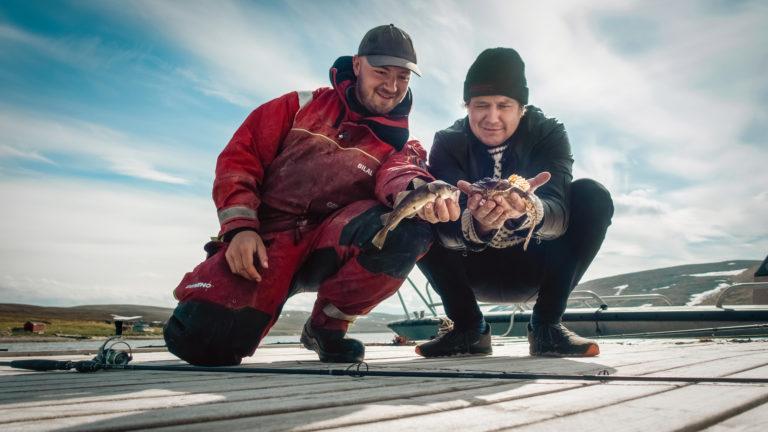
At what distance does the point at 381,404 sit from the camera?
1409 mm

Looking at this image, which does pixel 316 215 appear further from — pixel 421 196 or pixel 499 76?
pixel 499 76

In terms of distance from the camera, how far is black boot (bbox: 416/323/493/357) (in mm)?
3596

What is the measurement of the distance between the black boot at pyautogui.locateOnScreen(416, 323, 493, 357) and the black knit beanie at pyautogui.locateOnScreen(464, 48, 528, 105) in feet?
6.34

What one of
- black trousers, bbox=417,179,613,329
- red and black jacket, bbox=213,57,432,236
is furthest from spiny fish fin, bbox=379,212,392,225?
black trousers, bbox=417,179,613,329

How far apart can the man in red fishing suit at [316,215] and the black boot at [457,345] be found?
53 cm

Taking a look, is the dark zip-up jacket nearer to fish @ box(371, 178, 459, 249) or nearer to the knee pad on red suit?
fish @ box(371, 178, 459, 249)

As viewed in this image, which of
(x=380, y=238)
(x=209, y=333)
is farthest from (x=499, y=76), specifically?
(x=209, y=333)

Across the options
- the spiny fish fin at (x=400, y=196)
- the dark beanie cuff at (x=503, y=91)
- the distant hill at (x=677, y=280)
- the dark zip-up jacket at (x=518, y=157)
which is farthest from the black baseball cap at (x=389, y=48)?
the distant hill at (x=677, y=280)

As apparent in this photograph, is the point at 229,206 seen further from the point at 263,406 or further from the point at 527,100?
the point at 527,100

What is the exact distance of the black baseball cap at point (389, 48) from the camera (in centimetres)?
368

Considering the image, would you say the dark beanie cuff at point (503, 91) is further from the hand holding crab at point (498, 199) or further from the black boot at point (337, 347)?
the black boot at point (337, 347)

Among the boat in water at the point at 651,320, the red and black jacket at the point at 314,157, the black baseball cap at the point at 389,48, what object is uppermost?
the black baseball cap at the point at 389,48

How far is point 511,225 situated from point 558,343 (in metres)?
0.88

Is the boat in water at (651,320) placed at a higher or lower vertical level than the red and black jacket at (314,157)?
lower
